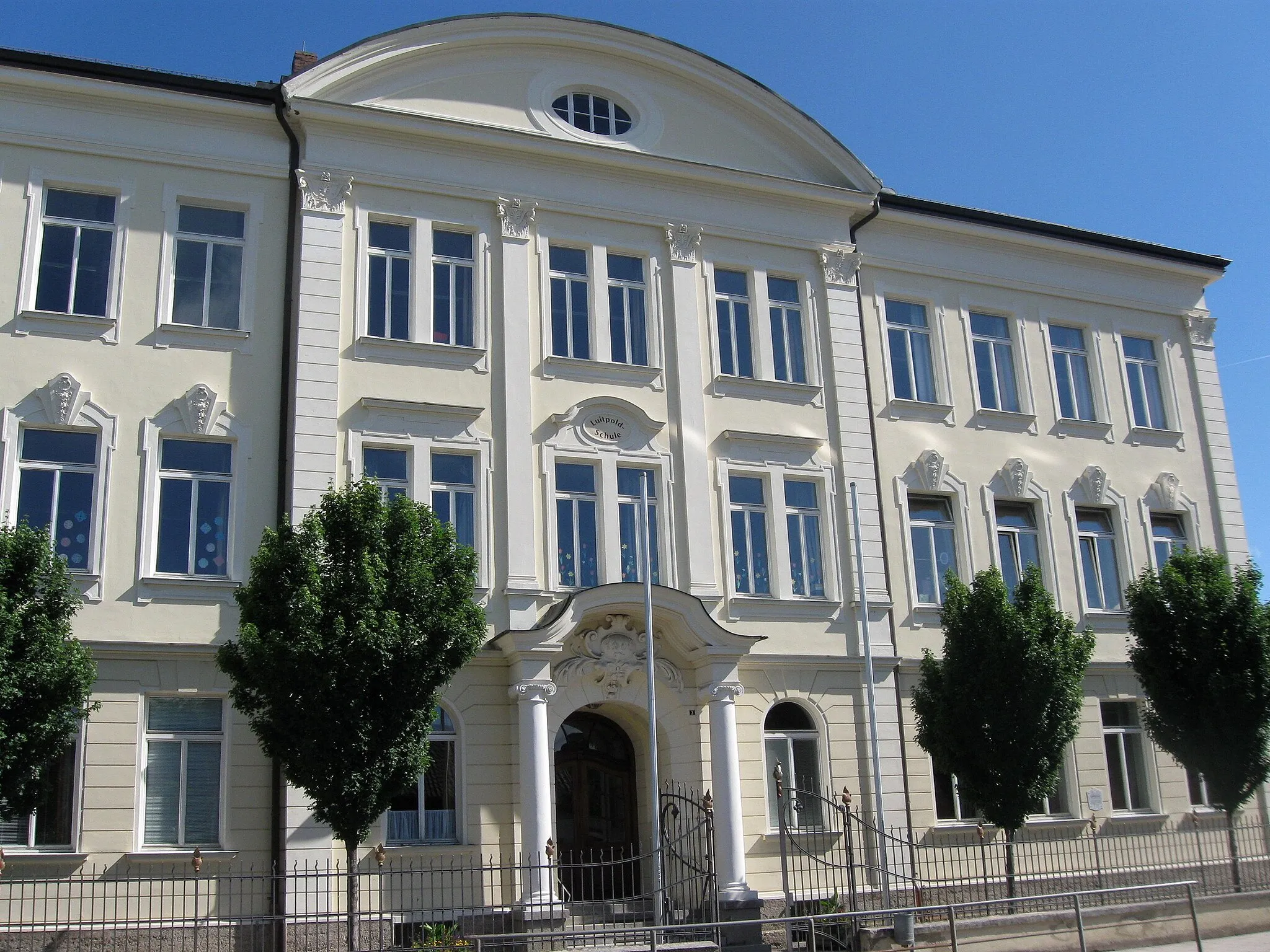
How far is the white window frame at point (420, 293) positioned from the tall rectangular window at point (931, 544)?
8318mm

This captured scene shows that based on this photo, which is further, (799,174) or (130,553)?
(799,174)

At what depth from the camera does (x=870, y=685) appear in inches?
827

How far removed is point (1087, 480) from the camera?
981 inches

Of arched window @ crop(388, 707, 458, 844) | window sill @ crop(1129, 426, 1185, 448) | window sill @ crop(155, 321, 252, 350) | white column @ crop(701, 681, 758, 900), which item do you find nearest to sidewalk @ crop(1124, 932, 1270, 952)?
white column @ crop(701, 681, 758, 900)

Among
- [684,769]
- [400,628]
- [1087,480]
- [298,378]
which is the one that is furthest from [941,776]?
[298,378]

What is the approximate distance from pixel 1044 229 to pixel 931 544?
22.9ft

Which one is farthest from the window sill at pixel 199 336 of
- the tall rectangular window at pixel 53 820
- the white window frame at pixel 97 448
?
the tall rectangular window at pixel 53 820

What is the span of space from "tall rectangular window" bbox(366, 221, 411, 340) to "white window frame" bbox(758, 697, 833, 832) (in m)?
8.36

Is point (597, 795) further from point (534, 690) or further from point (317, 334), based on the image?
point (317, 334)

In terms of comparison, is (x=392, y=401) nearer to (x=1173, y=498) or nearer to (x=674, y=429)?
(x=674, y=429)

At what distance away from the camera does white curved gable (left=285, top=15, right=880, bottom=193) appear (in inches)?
837

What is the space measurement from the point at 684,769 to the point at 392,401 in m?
7.23

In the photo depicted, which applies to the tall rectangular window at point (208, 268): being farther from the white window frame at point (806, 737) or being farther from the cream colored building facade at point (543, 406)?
the white window frame at point (806, 737)

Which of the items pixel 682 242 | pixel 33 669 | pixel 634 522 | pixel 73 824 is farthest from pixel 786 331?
pixel 73 824
